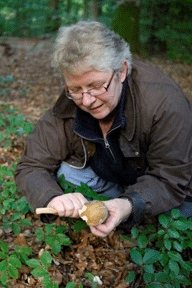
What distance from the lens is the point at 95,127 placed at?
2.33 meters

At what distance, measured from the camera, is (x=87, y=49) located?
1.94 meters

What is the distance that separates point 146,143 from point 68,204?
0.71 meters

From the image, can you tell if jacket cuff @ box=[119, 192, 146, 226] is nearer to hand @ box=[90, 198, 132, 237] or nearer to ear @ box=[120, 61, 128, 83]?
hand @ box=[90, 198, 132, 237]

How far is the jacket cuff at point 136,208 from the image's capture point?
1.95m

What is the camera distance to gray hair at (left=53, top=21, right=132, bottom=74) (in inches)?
75.9

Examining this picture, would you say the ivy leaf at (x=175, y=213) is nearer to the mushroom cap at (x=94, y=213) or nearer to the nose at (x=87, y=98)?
the mushroom cap at (x=94, y=213)

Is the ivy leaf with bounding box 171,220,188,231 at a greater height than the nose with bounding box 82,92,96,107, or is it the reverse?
the nose with bounding box 82,92,96,107

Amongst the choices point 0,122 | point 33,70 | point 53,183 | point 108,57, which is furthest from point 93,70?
point 33,70

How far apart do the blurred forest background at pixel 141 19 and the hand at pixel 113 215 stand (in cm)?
789

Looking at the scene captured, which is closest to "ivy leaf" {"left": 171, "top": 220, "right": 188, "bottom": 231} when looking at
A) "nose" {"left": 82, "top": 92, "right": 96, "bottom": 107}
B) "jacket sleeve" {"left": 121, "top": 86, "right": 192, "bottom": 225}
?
"jacket sleeve" {"left": 121, "top": 86, "right": 192, "bottom": 225}

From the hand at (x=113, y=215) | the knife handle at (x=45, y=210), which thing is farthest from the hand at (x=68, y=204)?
the hand at (x=113, y=215)

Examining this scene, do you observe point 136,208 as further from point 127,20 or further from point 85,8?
point 85,8

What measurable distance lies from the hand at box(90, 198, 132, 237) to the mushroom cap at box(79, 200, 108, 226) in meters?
0.06

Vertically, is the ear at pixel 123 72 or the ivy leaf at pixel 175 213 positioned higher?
the ear at pixel 123 72
